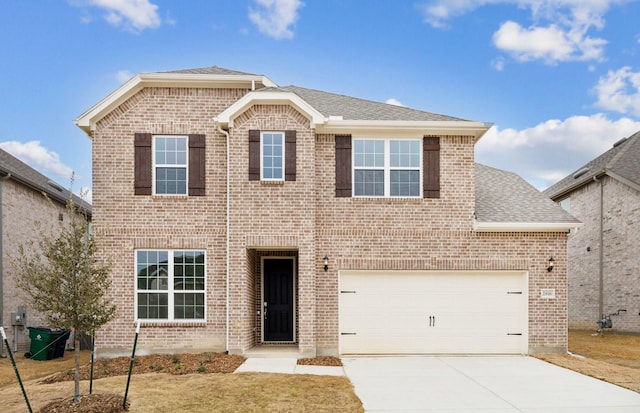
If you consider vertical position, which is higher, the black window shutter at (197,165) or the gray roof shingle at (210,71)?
the gray roof shingle at (210,71)

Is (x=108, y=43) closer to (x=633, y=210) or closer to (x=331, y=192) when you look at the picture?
(x=331, y=192)

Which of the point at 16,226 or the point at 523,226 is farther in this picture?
the point at 16,226

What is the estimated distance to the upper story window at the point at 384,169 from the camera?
42.8 ft

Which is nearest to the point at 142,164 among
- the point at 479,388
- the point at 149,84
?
the point at 149,84

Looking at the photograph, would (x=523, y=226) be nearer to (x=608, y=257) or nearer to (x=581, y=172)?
(x=608, y=257)

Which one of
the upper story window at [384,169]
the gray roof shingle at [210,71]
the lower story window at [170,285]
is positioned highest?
the gray roof shingle at [210,71]

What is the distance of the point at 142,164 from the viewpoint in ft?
42.0

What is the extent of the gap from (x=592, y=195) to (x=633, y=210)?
108 inches

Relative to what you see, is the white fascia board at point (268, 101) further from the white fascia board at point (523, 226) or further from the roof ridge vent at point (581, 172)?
the roof ridge vent at point (581, 172)

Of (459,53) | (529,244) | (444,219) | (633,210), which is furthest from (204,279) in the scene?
(633,210)

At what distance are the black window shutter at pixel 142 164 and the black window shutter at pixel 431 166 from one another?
7004 millimetres

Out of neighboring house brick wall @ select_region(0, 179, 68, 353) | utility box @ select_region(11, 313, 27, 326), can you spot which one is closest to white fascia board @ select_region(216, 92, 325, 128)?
neighboring house brick wall @ select_region(0, 179, 68, 353)

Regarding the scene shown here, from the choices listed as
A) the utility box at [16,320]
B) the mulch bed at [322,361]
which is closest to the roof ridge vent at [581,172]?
the mulch bed at [322,361]

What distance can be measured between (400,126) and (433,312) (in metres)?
4.84
